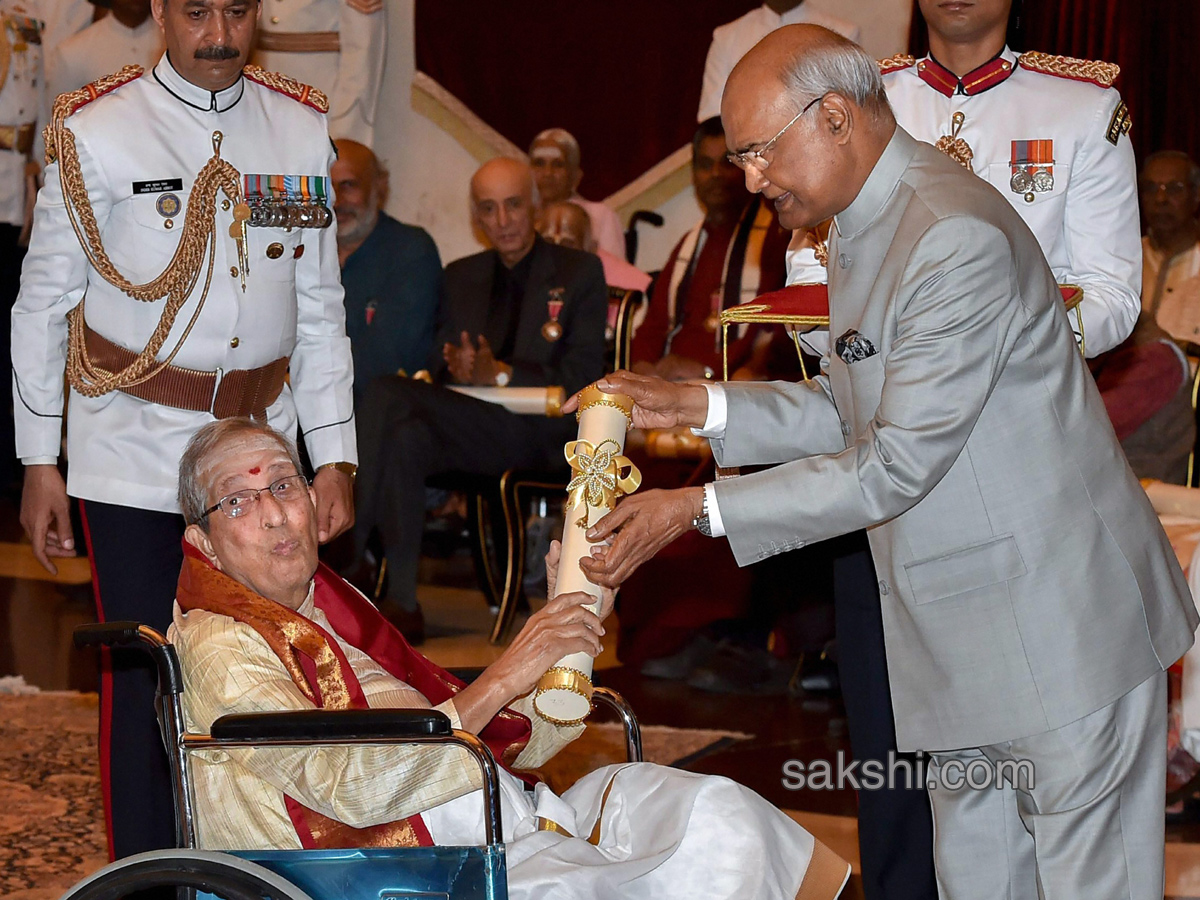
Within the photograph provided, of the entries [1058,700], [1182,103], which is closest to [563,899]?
[1058,700]

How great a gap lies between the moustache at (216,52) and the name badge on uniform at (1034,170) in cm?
139

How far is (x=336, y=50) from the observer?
25.5ft

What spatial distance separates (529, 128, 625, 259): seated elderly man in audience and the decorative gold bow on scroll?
15.1ft

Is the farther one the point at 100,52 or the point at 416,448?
the point at 100,52

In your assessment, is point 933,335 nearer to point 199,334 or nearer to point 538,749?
point 538,749

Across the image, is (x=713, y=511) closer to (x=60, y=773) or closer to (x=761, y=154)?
(x=761, y=154)

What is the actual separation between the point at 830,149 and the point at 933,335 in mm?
294

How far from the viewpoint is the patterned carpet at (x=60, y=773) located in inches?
130

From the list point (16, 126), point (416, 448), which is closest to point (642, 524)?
point (416, 448)

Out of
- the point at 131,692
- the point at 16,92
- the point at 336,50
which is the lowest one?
the point at 131,692

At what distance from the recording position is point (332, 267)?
121 inches

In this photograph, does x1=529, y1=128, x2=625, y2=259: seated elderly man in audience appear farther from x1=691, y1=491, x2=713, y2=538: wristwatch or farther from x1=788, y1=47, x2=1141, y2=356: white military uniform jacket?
x1=691, y1=491, x2=713, y2=538: wristwatch

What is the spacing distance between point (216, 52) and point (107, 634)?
1.14 metres
